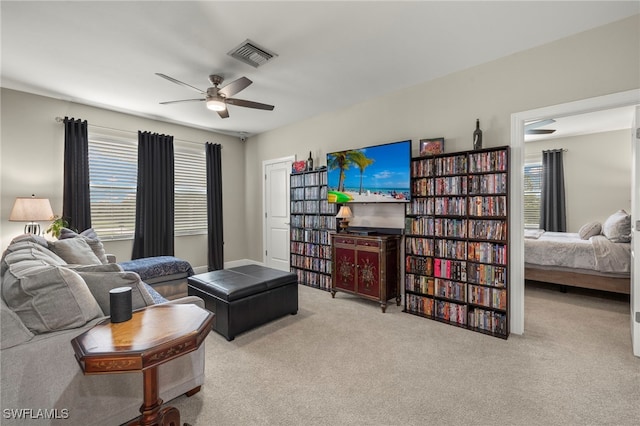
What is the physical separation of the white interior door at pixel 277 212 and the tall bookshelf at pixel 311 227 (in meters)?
0.45

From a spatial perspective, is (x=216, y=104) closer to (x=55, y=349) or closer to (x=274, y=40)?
(x=274, y=40)

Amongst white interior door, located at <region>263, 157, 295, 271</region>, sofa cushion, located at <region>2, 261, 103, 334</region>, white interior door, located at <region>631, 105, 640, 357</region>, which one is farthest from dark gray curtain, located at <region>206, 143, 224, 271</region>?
white interior door, located at <region>631, 105, 640, 357</region>

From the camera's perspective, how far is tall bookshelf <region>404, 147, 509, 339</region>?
279 cm

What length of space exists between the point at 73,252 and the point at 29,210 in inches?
50.0

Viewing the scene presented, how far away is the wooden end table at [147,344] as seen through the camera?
1.08 m

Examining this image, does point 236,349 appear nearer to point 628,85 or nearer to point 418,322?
point 418,322

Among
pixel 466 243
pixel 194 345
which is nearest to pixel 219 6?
pixel 194 345

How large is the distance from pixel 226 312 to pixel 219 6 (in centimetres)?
252

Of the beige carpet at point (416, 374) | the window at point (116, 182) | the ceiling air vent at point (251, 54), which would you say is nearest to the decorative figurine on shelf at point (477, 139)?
the beige carpet at point (416, 374)

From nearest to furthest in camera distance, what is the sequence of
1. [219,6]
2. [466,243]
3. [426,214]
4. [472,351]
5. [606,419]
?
[606,419] → [219,6] → [472,351] → [466,243] → [426,214]

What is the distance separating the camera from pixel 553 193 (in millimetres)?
5914

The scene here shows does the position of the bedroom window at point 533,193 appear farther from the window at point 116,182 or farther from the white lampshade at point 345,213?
the window at point 116,182

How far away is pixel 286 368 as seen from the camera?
2248mm

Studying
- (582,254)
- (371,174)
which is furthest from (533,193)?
(371,174)
